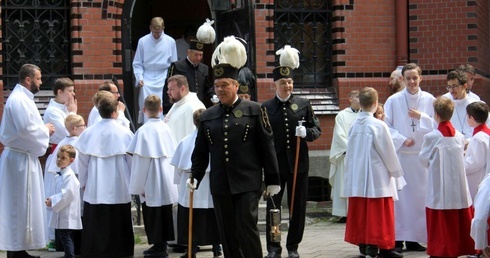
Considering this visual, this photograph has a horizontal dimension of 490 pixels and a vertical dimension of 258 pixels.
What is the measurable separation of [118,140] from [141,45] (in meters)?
4.47

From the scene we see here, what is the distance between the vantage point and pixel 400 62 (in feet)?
60.4

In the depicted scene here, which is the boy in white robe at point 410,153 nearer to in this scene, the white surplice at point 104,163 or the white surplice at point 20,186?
the white surplice at point 104,163

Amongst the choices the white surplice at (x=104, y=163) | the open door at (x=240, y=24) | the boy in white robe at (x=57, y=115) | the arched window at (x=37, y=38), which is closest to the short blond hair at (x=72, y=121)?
the boy in white robe at (x=57, y=115)

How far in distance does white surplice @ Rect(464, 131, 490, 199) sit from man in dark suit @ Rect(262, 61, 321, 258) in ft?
5.41

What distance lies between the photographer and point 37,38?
17359 millimetres

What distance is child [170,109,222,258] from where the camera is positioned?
1238 centimetres

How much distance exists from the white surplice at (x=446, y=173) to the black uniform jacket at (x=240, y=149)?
2.21 meters

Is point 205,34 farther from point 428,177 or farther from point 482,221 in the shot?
point 482,221

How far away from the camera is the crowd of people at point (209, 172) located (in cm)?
1198

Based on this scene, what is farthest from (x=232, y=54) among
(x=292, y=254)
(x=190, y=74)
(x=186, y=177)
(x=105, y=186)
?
(x=190, y=74)

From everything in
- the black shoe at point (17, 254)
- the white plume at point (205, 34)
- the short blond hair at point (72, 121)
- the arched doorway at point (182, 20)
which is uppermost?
the arched doorway at point (182, 20)

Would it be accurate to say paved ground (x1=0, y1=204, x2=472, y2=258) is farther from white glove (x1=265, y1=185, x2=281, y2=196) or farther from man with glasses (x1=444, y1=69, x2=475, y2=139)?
white glove (x1=265, y1=185, x2=281, y2=196)

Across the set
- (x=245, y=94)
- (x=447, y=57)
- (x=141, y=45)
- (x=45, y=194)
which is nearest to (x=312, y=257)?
(x=245, y=94)

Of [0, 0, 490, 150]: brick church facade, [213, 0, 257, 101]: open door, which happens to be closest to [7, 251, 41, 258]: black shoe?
[213, 0, 257, 101]: open door
